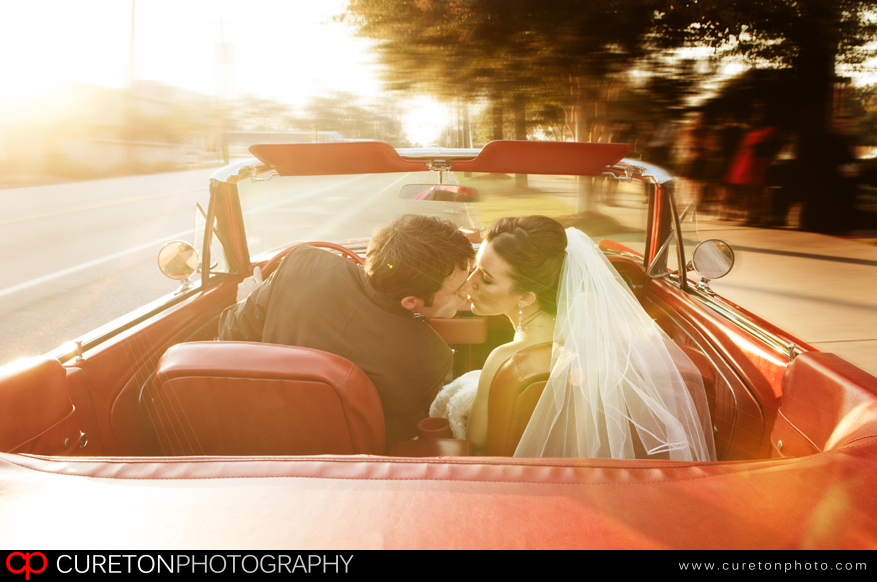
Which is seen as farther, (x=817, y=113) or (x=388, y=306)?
(x=817, y=113)

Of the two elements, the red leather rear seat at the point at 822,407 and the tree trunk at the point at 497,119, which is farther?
the tree trunk at the point at 497,119

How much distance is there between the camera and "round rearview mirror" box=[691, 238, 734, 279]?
2.41m

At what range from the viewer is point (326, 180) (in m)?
2.88

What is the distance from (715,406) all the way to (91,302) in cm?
631

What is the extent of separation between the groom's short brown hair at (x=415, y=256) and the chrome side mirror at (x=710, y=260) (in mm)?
1194

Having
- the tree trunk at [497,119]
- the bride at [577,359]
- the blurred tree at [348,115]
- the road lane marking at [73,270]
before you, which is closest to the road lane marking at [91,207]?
the road lane marking at [73,270]

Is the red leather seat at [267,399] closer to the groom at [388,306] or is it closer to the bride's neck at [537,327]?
the groom at [388,306]

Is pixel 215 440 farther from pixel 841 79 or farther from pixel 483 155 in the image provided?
pixel 841 79

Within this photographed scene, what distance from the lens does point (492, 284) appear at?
1.96 meters

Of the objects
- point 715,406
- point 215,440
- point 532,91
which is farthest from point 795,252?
point 215,440

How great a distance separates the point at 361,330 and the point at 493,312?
578mm

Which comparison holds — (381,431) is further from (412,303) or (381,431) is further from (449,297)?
(449,297)

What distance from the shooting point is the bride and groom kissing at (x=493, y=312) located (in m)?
1.51
